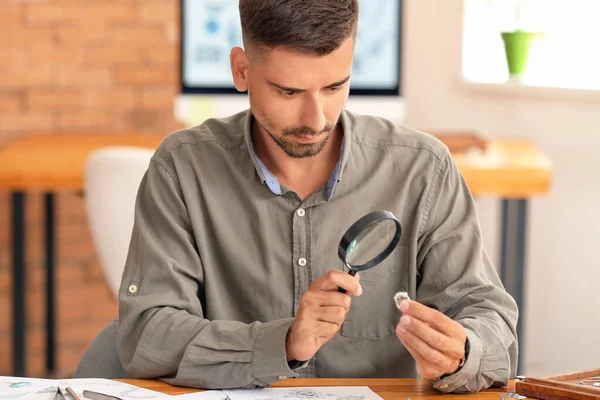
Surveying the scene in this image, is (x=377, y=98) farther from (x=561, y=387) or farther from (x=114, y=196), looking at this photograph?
(x=561, y=387)

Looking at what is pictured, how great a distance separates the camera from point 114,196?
277 cm

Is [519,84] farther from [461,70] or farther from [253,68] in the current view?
[253,68]

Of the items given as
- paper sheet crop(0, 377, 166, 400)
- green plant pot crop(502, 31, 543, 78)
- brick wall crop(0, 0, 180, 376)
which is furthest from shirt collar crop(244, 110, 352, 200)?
brick wall crop(0, 0, 180, 376)

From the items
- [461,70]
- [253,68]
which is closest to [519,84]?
[461,70]

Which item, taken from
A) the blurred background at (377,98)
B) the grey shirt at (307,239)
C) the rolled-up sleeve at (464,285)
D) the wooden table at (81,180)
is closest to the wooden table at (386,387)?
the rolled-up sleeve at (464,285)

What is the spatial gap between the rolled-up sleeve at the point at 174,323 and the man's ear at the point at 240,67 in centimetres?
19

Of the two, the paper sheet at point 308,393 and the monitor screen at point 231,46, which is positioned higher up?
the monitor screen at point 231,46

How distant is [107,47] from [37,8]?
0.96 feet

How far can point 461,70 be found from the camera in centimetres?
365

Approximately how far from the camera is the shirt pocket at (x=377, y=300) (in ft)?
5.32

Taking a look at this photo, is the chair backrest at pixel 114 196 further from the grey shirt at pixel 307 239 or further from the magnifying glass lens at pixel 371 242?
the magnifying glass lens at pixel 371 242

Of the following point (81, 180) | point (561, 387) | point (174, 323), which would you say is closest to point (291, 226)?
point (174, 323)

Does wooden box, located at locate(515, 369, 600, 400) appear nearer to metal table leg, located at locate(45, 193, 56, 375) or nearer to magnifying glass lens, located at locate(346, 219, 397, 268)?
magnifying glass lens, located at locate(346, 219, 397, 268)

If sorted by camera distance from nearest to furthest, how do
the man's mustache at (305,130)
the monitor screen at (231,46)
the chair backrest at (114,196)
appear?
1. the man's mustache at (305,130)
2. the chair backrest at (114,196)
3. the monitor screen at (231,46)
